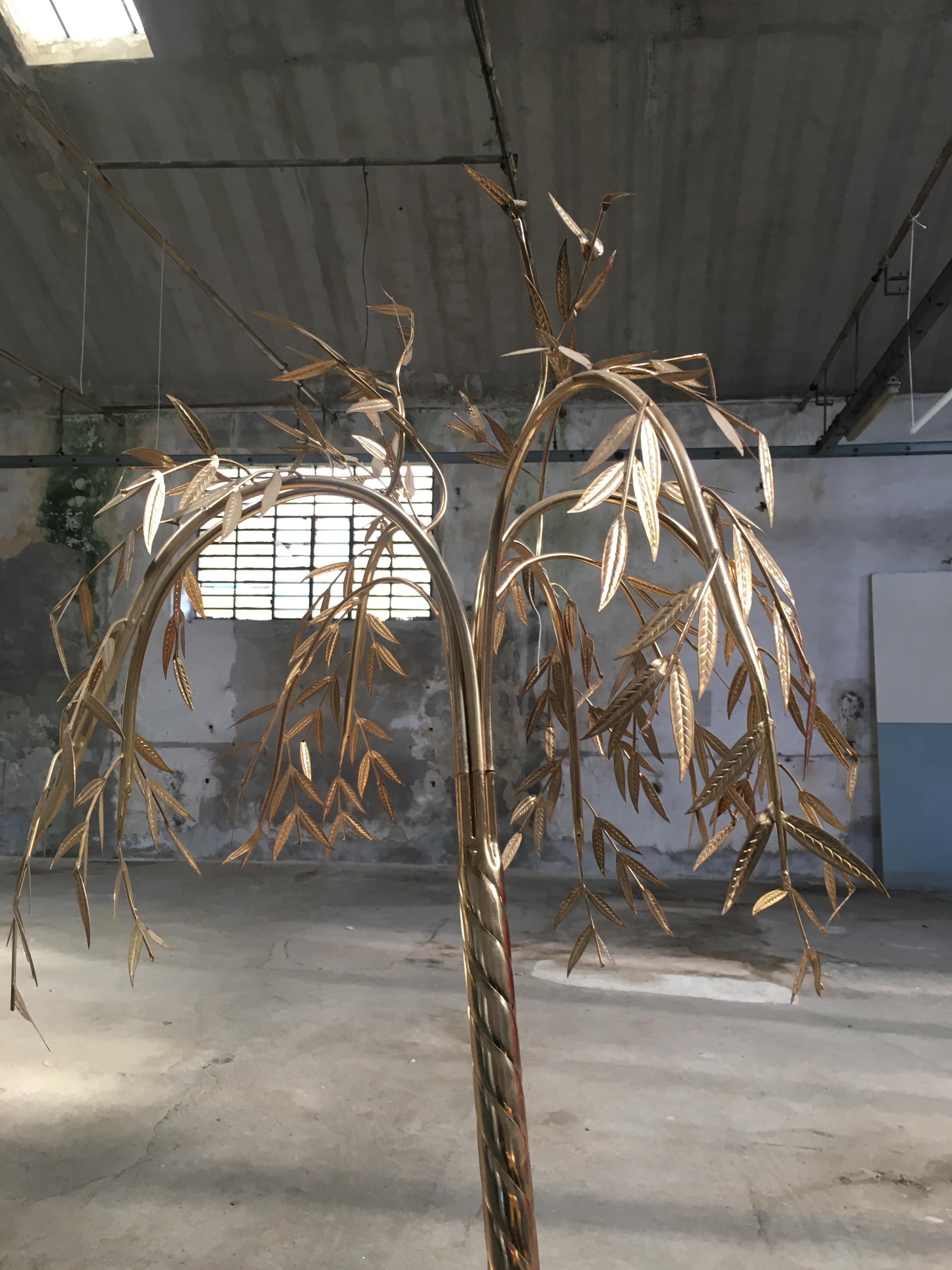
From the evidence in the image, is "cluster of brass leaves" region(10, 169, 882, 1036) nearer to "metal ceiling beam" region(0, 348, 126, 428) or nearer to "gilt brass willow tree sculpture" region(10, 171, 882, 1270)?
"gilt brass willow tree sculpture" region(10, 171, 882, 1270)

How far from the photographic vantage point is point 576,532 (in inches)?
251

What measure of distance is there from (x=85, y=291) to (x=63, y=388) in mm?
959

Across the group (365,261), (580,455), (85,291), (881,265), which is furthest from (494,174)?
(85,291)

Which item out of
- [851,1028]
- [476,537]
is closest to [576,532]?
[476,537]

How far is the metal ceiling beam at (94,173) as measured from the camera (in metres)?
3.81

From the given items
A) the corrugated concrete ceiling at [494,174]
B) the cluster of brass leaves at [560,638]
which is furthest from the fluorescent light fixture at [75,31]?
the cluster of brass leaves at [560,638]

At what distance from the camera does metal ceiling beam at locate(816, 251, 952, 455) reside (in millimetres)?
3938

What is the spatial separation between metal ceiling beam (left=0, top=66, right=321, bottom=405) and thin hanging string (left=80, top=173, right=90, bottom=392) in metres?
0.17

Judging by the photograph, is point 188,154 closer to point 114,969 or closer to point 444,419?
point 444,419

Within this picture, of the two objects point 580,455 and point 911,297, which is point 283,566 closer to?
point 580,455

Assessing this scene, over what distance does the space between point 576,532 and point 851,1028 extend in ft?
12.8

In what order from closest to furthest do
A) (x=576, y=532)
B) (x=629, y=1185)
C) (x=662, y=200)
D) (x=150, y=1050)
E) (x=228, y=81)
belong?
(x=629, y=1185), (x=150, y=1050), (x=228, y=81), (x=662, y=200), (x=576, y=532)

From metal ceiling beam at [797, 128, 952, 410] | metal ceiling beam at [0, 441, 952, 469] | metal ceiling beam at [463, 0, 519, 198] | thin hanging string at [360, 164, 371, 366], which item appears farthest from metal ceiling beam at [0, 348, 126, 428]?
metal ceiling beam at [797, 128, 952, 410]

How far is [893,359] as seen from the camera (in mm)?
4398
